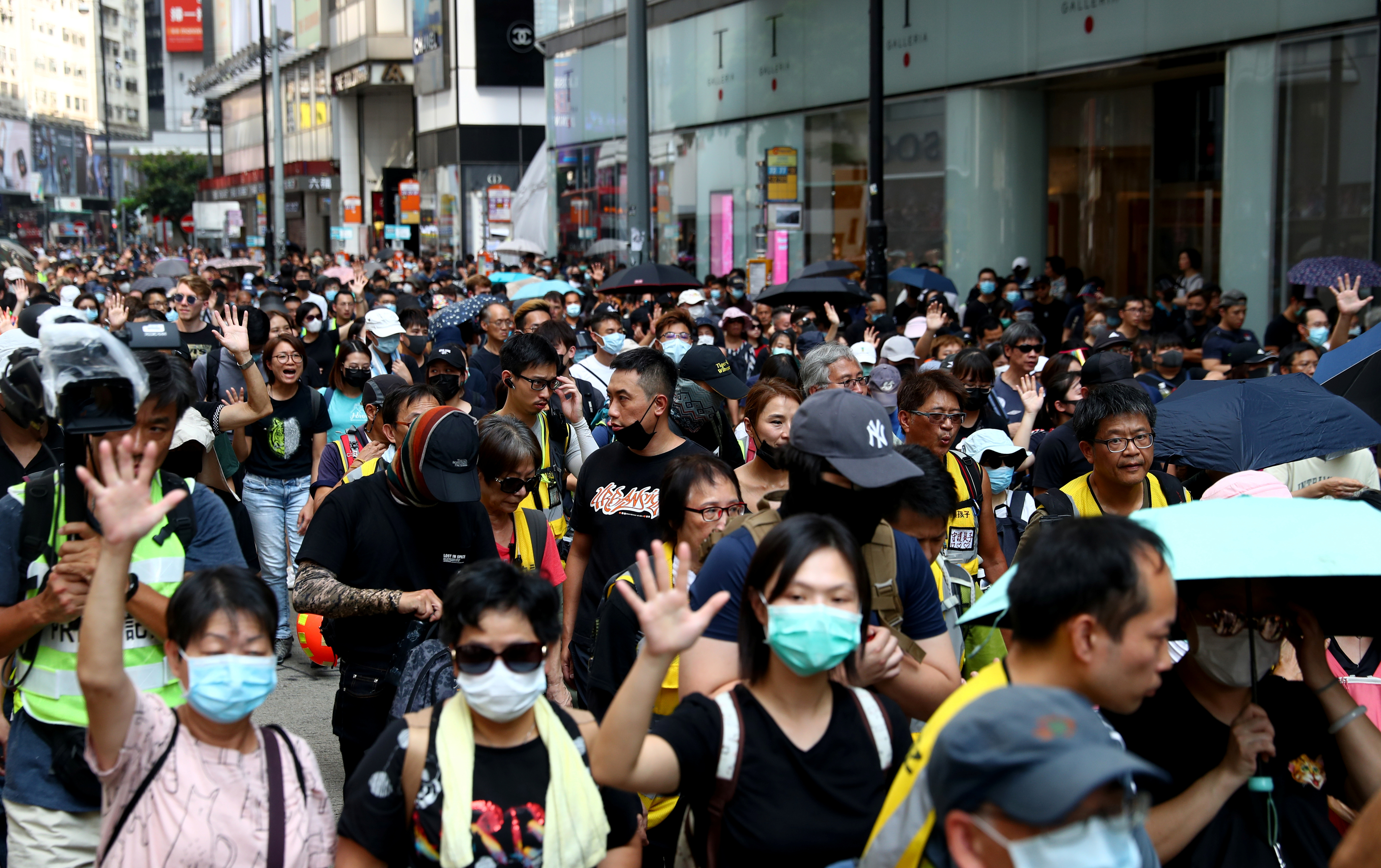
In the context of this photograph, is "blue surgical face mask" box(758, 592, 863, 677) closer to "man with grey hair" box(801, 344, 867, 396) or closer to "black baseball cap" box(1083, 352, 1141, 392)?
"man with grey hair" box(801, 344, 867, 396)

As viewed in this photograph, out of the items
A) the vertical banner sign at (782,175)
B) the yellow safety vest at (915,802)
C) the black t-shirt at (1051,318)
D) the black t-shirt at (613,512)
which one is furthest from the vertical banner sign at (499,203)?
the yellow safety vest at (915,802)

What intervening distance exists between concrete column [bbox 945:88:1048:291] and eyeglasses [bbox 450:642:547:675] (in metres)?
18.6

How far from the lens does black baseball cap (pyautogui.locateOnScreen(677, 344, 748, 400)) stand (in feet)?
24.5

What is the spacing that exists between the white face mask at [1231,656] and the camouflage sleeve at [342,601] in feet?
7.92

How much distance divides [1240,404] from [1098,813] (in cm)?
381

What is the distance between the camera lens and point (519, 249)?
2972 centimetres

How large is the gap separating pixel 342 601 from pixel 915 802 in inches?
92.8

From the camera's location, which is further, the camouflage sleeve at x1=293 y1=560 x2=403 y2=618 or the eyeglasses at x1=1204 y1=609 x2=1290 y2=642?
the camouflage sleeve at x1=293 y1=560 x2=403 y2=618

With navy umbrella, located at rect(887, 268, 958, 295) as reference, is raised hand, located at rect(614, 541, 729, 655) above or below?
below

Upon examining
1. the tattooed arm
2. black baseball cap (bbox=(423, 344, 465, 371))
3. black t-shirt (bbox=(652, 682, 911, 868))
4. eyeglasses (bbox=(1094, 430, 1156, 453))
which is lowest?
black t-shirt (bbox=(652, 682, 911, 868))

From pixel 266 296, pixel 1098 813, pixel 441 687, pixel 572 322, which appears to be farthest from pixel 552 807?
pixel 572 322

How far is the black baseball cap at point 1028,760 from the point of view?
6.65 ft

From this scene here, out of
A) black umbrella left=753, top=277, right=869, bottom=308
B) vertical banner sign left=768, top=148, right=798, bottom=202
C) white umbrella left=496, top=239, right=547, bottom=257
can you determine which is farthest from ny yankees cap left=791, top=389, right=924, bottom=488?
white umbrella left=496, top=239, right=547, bottom=257

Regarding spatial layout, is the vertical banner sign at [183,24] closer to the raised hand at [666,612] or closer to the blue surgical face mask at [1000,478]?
the blue surgical face mask at [1000,478]
